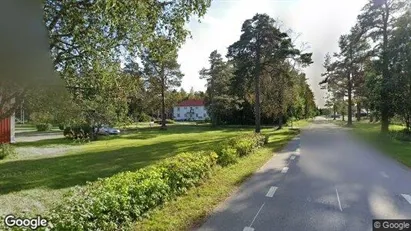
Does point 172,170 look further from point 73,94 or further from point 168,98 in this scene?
point 168,98

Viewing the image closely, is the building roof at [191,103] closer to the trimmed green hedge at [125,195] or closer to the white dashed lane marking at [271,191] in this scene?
the trimmed green hedge at [125,195]

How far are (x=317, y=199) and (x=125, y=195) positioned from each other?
470 centimetres

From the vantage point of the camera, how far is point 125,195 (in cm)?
599

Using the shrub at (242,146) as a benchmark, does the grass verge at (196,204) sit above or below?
below

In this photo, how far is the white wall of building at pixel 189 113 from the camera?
111m

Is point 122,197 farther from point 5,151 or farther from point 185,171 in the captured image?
point 5,151

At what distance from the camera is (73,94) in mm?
7641

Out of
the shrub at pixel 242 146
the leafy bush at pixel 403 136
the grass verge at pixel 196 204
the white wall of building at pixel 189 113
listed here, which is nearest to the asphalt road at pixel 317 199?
the grass verge at pixel 196 204

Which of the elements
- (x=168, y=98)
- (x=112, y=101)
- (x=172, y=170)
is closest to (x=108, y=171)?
(x=112, y=101)

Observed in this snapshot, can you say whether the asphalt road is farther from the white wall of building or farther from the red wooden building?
the white wall of building

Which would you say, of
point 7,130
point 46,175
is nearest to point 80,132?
point 46,175

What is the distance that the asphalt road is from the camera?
6395mm

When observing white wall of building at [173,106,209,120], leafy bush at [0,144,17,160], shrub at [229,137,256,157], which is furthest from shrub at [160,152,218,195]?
white wall of building at [173,106,209,120]

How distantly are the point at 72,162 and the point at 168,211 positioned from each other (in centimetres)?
1135
